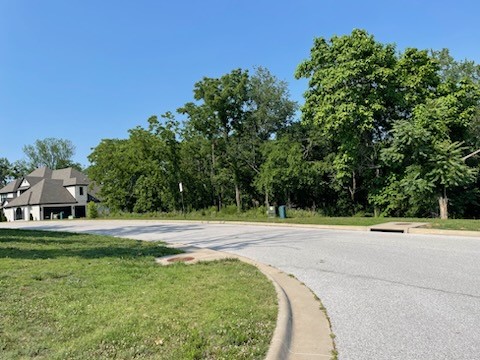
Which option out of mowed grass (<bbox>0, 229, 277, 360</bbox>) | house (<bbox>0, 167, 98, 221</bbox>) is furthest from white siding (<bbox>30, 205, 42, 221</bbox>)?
mowed grass (<bbox>0, 229, 277, 360</bbox>)

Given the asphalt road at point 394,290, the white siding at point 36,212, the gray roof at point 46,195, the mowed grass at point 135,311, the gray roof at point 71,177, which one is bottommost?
the asphalt road at point 394,290

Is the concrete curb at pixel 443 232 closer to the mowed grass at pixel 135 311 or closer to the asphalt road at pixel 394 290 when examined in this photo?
the asphalt road at pixel 394 290

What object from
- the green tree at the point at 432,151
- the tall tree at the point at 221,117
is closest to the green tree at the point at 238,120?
the tall tree at the point at 221,117

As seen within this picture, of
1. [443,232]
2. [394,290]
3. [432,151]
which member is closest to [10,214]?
[432,151]

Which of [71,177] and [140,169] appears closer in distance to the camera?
[140,169]

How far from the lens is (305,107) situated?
2675 cm

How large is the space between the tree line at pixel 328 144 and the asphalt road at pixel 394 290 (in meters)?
Answer: 12.2

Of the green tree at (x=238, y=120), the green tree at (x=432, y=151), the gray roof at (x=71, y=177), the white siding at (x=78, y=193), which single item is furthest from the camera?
the gray roof at (x=71, y=177)

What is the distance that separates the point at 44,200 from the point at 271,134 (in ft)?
123

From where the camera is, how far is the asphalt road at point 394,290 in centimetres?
398

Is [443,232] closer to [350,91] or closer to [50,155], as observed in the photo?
[350,91]

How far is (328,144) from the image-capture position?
104 ft

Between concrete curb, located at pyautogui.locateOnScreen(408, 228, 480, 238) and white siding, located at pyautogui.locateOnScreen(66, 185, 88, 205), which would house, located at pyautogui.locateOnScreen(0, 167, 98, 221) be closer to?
white siding, located at pyautogui.locateOnScreen(66, 185, 88, 205)

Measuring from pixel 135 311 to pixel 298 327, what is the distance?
2116 mm
